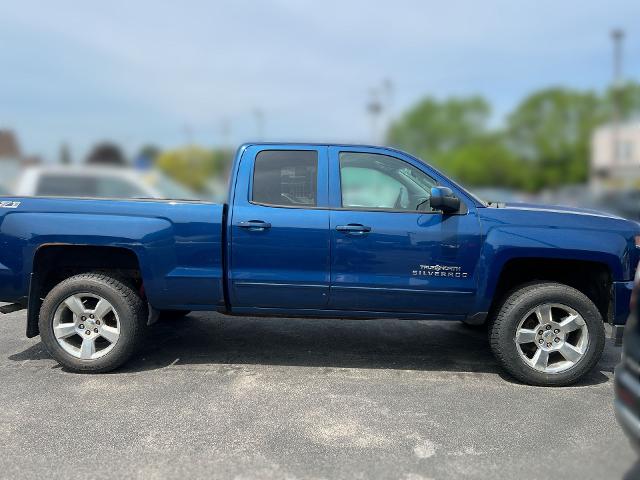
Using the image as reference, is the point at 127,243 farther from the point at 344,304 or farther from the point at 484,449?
the point at 484,449

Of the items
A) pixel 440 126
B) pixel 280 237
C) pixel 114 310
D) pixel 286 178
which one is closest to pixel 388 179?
pixel 286 178

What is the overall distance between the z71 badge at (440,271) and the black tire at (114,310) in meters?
2.32

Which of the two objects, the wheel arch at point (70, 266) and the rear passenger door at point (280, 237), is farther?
the wheel arch at point (70, 266)

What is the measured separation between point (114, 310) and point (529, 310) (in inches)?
130

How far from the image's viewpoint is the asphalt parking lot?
3.11 m

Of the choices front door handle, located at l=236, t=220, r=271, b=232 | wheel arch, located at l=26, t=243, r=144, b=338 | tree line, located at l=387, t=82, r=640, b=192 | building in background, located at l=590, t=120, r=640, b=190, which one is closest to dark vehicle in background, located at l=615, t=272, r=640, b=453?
front door handle, located at l=236, t=220, r=271, b=232

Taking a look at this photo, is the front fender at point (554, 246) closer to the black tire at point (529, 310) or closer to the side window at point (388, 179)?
the black tire at point (529, 310)

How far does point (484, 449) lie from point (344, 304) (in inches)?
59.8

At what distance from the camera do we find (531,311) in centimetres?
423

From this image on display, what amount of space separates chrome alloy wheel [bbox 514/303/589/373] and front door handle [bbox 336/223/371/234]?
1417mm

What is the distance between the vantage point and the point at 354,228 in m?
4.21

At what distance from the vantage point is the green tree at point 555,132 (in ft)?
203

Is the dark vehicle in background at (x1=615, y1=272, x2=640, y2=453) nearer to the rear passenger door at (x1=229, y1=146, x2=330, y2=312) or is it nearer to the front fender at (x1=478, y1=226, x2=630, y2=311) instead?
the front fender at (x1=478, y1=226, x2=630, y2=311)

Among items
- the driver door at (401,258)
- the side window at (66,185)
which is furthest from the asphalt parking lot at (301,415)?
the side window at (66,185)
